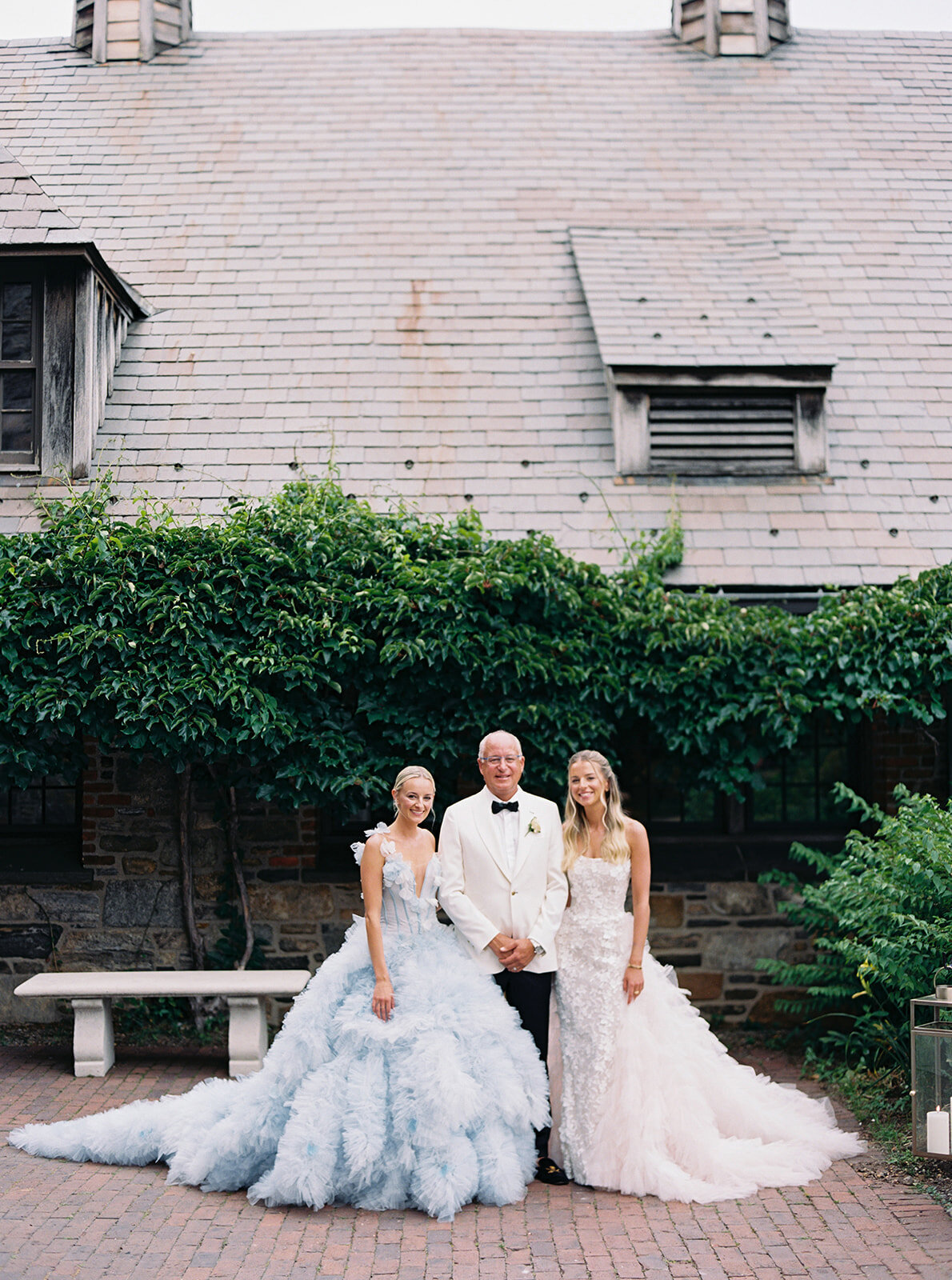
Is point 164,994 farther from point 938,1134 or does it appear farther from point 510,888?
point 938,1134

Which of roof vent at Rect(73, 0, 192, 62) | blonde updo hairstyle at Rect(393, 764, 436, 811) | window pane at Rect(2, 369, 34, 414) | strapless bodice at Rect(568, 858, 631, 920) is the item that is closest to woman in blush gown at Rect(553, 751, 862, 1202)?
strapless bodice at Rect(568, 858, 631, 920)

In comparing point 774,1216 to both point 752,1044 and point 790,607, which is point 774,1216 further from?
point 790,607

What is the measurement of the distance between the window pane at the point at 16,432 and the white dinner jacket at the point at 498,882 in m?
5.05

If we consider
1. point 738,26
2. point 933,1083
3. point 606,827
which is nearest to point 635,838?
point 606,827

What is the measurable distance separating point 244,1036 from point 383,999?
221 centimetres

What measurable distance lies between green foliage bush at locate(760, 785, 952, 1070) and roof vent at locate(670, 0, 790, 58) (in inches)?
335

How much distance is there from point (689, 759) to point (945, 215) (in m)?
5.87

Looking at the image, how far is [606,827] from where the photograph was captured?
17.7ft

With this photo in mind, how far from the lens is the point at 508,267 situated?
9781mm

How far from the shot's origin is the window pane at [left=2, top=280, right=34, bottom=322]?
8.59m

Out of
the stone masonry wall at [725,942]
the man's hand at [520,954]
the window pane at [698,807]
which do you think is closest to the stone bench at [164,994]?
the man's hand at [520,954]

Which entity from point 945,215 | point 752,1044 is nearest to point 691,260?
point 945,215

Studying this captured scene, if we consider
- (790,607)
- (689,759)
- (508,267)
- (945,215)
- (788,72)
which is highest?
(788,72)

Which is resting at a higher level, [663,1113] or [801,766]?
[801,766]
